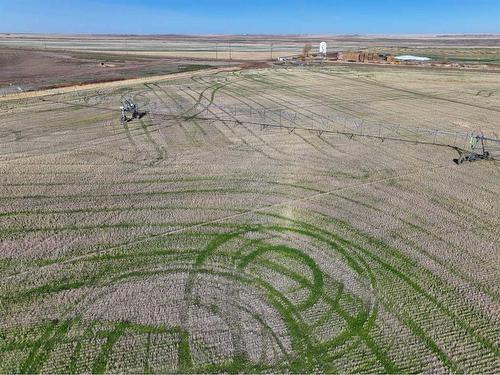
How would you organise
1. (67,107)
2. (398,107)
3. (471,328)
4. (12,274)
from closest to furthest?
(471,328)
(12,274)
(67,107)
(398,107)

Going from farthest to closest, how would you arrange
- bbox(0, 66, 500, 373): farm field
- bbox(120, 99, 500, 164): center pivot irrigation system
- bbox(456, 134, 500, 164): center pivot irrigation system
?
bbox(120, 99, 500, 164): center pivot irrigation system
bbox(456, 134, 500, 164): center pivot irrigation system
bbox(0, 66, 500, 373): farm field

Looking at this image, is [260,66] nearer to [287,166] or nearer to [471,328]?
[287,166]

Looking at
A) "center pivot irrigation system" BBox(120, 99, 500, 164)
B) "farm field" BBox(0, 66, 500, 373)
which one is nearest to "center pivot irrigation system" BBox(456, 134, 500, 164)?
"center pivot irrigation system" BBox(120, 99, 500, 164)

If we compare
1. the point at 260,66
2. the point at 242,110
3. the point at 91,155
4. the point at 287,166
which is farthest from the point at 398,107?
the point at 260,66

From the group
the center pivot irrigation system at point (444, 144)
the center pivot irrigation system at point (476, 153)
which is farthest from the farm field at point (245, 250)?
the center pivot irrigation system at point (476, 153)

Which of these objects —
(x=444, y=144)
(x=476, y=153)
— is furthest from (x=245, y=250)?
(x=444, y=144)

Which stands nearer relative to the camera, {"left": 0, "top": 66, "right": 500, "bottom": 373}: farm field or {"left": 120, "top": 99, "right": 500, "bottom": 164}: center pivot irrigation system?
{"left": 0, "top": 66, "right": 500, "bottom": 373}: farm field

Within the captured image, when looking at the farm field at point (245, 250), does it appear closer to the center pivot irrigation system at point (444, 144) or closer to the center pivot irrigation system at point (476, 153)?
the center pivot irrigation system at point (444, 144)

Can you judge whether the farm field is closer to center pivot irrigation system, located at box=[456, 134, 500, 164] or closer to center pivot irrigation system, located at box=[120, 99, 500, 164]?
center pivot irrigation system, located at box=[120, 99, 500, 164]

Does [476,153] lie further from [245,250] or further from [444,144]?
[245,250]
